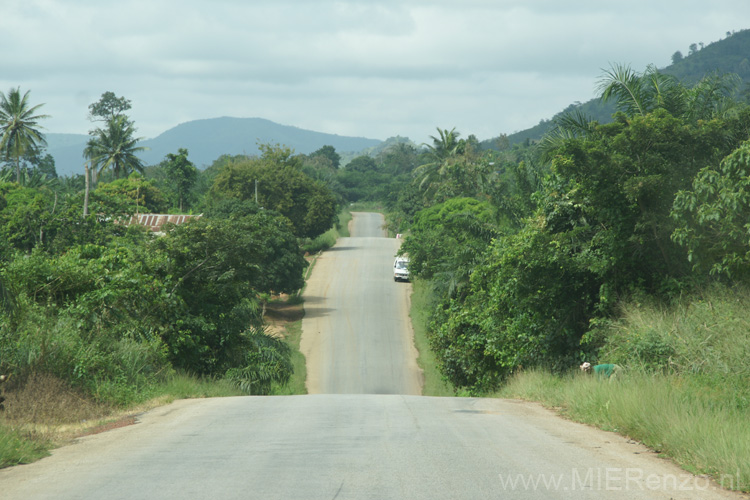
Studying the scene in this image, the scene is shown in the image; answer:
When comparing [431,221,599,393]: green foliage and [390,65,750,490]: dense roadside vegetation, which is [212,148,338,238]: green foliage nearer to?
[390,65,750,490]: dense roadside vegetation

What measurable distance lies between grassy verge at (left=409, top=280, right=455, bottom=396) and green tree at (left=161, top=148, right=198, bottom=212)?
35.1 m

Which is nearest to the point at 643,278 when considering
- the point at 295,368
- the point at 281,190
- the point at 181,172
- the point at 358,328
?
the point at 295,368

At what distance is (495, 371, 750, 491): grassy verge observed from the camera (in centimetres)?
746

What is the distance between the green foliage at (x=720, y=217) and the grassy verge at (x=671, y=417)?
320cm

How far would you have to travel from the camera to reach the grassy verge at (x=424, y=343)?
3428 cm

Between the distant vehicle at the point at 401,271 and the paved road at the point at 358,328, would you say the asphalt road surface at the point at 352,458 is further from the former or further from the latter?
the distant vehicle at the point at 401,271

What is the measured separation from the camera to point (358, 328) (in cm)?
4916

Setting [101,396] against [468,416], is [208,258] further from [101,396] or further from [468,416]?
[468,416]

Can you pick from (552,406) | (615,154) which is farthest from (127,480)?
(615,154)

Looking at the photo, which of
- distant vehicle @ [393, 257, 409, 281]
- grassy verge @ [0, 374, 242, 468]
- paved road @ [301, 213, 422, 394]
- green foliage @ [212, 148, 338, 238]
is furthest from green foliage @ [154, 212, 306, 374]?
green foliage @ [212, 148, 338, 238]

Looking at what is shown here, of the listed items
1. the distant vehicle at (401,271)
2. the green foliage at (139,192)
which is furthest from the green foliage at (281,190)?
the distant vehicle at (401,271)

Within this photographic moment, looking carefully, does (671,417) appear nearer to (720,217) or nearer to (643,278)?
(720,217)

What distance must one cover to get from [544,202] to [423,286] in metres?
37.4

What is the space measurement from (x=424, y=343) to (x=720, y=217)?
32142 mm
